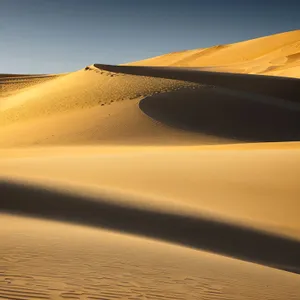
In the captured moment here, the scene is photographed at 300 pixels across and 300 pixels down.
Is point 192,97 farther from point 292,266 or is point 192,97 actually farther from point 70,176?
point 292,266

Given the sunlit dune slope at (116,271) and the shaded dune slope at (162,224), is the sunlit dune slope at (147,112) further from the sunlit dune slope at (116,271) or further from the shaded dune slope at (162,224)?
the sunlit dune slope at (116,271)

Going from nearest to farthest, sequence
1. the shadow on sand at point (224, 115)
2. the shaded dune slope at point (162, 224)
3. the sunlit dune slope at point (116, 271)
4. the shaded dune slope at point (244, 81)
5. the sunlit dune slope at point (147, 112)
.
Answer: the sunlit dune slope at point (116, 271)
the shaded dune slope at point (162, 224)
the sunlit dune slope at point (147, 112)
the shadow on sand at point (224, 115)
the shaded dune slope at point (244, 81)

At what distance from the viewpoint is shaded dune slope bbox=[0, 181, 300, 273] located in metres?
8.38

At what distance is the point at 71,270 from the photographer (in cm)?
555

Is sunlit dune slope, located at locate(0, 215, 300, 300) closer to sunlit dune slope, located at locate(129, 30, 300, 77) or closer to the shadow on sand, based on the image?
the shadow on sand

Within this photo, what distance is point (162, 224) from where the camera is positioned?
29.9ft

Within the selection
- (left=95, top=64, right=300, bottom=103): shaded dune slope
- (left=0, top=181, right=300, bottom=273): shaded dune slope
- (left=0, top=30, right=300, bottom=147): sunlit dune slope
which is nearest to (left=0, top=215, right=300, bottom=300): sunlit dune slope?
(left=0, top=181, right=300, bottom=273): shaded dune slope

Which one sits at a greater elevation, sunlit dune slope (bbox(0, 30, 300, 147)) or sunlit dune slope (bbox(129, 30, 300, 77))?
sunlit dune slope (bbox(129, 30, 300, 77))

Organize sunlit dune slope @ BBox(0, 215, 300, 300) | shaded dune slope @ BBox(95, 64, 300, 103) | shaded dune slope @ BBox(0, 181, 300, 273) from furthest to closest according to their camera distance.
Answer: shaded dune slope @ BBox(95, 64, 300, 103), shaded dune slope @ BBox(0, 181, 300, 273), sunlit dune slope @ BBox(0, 215, 300, 300)

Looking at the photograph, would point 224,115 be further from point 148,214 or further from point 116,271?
point 116,271

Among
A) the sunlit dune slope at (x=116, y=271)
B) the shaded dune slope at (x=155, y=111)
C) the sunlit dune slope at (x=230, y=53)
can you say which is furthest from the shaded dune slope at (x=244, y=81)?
the sunlit dune slope at (x=230, y=53)

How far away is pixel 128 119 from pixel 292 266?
17.3 metres

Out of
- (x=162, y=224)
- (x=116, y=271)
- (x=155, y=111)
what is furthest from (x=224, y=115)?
(x=116, y=271)

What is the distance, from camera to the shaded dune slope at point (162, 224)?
838 cm
